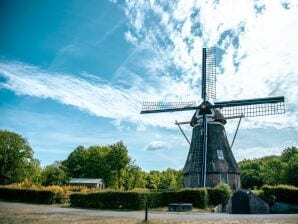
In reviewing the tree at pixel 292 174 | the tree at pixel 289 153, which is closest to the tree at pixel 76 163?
the tree at pixel 289 153

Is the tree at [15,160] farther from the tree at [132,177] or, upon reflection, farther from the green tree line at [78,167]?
the tree at [132,177]

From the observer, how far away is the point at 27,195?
35.2m

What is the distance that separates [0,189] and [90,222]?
28.0 m

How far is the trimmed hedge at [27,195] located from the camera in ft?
109

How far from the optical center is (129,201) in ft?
84.3

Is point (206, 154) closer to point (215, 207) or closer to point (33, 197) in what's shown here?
point (215, 207)

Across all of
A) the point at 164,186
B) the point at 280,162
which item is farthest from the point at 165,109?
the point at 164,186

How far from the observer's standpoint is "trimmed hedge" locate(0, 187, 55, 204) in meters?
33.2

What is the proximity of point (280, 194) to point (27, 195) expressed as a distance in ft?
87.3

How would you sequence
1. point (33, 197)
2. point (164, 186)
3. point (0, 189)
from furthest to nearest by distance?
1. point (164, 186)
2. point (0, 189)
3. point (33, 197)

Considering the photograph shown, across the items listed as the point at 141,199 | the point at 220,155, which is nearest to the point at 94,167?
the point at 220,155

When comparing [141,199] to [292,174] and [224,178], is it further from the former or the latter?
[292,174]

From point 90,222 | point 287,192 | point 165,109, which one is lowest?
point 90,222

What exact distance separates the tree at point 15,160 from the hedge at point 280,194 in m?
44.7
